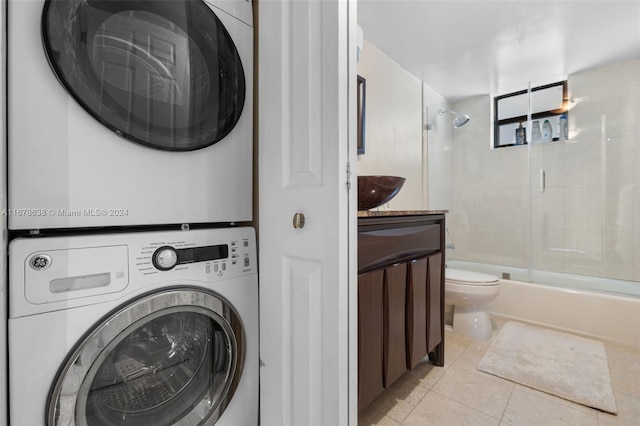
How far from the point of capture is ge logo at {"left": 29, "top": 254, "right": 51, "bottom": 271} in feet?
2.10

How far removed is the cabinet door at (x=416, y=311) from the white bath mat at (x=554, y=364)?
1.82 feet

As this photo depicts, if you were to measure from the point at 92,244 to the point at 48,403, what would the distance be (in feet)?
1.15

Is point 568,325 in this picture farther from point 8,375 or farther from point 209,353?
point 8,375

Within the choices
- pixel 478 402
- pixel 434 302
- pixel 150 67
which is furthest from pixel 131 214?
pixel 478 402

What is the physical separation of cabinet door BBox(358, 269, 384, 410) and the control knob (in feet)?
1.94

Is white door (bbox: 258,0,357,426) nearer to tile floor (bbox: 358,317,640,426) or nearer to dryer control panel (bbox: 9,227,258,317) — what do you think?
dryer control panel (bbox: 9,227,258,317)

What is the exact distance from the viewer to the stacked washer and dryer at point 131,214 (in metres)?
0.64

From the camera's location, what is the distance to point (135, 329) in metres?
0.75

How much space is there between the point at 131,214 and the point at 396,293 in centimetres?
99

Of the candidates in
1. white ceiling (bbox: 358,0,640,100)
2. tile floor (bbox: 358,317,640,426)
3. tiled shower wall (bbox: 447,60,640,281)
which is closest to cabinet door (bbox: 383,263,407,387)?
tile floor (bbox: 358,317,640,426)

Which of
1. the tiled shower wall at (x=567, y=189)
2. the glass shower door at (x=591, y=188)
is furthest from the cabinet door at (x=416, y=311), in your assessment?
the tiled shower wall at (x=567, y=189)

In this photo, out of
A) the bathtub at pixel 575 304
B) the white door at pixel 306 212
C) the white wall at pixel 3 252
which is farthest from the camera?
the bathtub at pixel 575 304

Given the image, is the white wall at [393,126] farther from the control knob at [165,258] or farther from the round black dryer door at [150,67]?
the control knob at [165,258]

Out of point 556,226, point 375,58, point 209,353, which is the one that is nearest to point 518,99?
point 556,226
